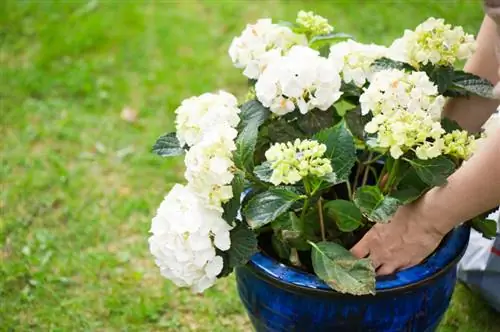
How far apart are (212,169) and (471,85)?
55 cm

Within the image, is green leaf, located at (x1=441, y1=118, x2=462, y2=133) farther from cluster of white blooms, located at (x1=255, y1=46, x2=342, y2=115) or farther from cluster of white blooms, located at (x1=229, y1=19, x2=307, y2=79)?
cluster of white blooms, located at (x1=229, y1=19, x2=307, y2=79)

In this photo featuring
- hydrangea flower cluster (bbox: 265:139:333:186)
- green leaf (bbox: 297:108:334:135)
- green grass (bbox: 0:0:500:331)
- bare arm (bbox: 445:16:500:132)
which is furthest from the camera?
green grass (bbox: 0:0:500:331)

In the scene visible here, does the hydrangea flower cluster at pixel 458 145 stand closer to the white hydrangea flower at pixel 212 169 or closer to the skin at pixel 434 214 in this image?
the skin at pixel 434 214

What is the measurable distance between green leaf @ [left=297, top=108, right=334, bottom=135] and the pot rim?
24cm

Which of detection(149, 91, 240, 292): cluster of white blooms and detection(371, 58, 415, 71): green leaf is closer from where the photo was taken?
detection(149, 91, 240, 292): cluster of white blooms

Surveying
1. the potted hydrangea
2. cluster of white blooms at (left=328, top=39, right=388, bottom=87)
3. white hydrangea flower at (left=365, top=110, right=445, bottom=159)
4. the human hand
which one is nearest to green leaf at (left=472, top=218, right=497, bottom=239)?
the potted hydrangea

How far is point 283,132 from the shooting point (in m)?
1.48

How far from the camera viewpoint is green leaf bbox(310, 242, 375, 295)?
4.21 ft

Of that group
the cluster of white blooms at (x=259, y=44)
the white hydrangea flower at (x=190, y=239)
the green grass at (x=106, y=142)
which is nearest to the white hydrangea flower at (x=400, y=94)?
the cluster of white blooms at (x=259, y=44)

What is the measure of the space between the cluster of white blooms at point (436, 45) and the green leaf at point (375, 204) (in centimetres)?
28

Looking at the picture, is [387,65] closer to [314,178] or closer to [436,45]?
[436,45]

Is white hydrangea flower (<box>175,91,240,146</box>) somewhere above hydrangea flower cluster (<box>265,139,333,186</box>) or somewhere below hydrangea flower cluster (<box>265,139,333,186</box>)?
below

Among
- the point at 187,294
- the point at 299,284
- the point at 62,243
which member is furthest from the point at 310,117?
the point at 62,243

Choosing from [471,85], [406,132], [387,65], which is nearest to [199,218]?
[406,132]
